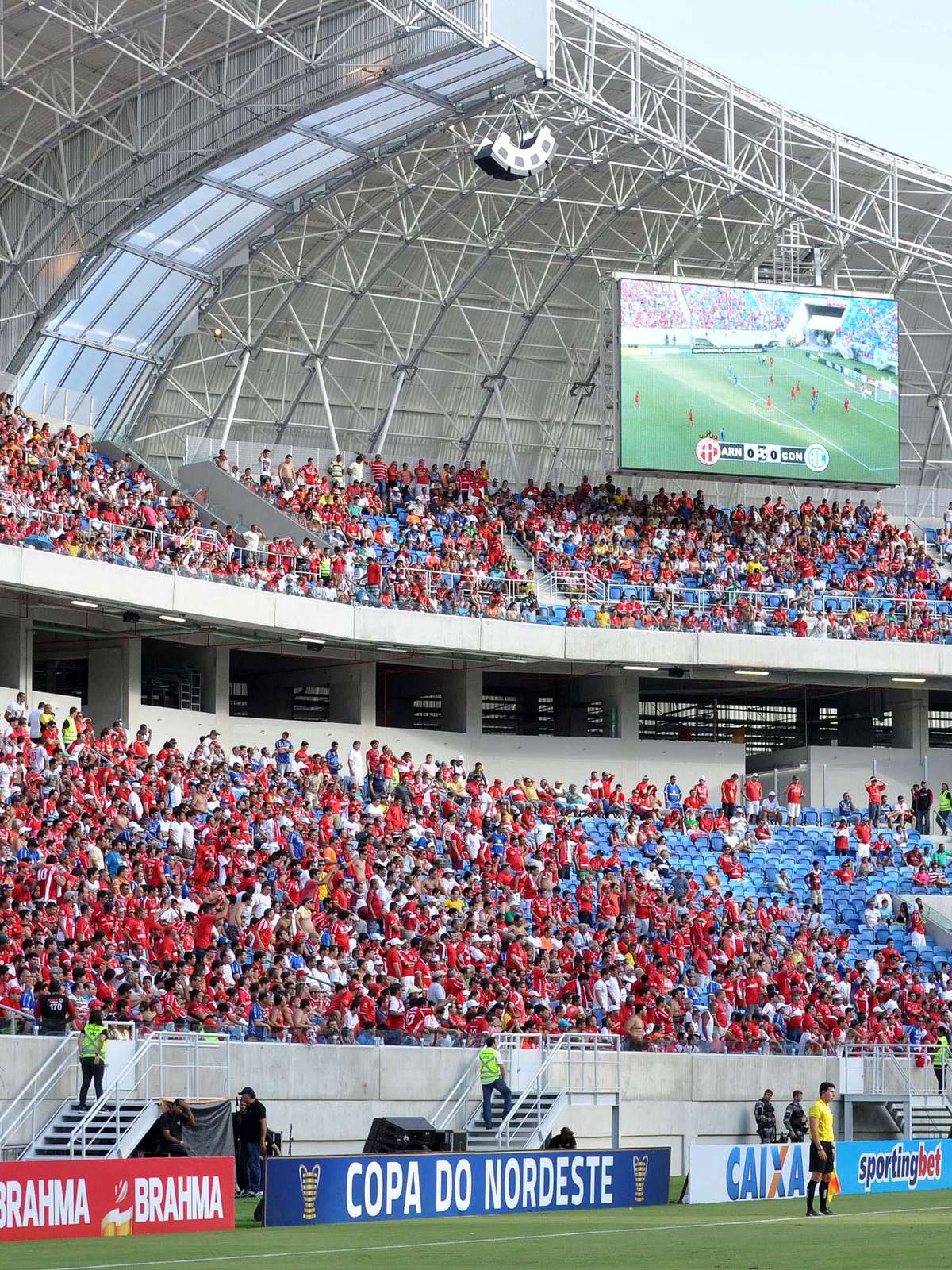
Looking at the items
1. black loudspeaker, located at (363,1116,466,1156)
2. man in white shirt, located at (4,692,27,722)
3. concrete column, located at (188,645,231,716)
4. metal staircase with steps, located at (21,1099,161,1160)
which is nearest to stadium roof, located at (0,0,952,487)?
concrete column, located at (188,645,231,716)

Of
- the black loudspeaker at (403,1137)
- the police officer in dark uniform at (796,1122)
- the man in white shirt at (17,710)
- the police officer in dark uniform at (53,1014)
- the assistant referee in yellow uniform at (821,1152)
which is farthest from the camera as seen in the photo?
the man in white shirt at (17,710)

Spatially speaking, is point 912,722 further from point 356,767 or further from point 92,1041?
point 92,1041

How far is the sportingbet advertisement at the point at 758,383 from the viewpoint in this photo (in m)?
47.2

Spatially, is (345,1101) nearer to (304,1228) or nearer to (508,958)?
(508,958)

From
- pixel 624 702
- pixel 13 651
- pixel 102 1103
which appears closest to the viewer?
pixel 102 1103

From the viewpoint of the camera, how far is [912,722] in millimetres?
51031

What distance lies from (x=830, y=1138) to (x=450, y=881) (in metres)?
12.5

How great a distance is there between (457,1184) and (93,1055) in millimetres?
5657

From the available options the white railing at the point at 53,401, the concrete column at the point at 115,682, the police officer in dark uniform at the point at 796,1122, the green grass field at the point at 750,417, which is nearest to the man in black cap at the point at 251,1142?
the police officer in dark uniform at the point at 796,1122

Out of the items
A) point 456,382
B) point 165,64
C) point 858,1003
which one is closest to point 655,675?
point 456,382

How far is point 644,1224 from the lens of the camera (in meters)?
20.9

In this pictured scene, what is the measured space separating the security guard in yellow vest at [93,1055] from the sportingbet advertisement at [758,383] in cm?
2495

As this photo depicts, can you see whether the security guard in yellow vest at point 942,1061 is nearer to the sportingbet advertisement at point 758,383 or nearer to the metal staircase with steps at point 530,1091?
the metal staircase with steps at point 530,1091

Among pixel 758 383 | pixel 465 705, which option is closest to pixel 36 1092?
pixel 465 705
